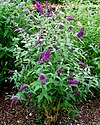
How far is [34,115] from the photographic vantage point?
12.3 feet

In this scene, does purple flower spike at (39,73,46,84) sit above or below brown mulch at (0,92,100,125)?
above

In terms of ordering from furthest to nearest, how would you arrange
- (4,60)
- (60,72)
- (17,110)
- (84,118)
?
(4,60), (17,110), (84,118), (60,72)

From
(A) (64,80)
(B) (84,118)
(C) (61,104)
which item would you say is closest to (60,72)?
(A) (64,80)

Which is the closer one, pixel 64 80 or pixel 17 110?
pixel 64 80

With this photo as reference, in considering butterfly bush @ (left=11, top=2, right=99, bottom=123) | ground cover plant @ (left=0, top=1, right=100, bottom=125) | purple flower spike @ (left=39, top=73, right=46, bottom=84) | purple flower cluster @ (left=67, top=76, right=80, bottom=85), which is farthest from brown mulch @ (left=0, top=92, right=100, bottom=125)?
purple flower spike @ (left=39, top=73, right=46, bottom=84)

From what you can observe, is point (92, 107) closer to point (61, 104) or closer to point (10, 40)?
point (61, 104)

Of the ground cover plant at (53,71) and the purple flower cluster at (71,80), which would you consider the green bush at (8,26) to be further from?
the purple flower cluster at (71,80)

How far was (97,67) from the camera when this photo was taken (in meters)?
4.00

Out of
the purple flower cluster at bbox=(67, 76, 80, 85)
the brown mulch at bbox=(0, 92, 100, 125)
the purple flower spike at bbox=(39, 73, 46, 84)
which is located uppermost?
the purple flower spike at bbox=(39, 73, 46, 84)

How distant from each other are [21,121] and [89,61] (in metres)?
1.19

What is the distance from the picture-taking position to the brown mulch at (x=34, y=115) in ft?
12.0

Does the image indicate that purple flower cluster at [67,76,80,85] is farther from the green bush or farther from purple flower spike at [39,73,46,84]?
the green bush

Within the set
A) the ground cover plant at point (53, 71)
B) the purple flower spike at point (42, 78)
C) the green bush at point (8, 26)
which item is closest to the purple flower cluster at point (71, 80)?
the ground cover plant at point (53, 71)

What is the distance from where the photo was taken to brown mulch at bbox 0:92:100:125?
3.65 meters
